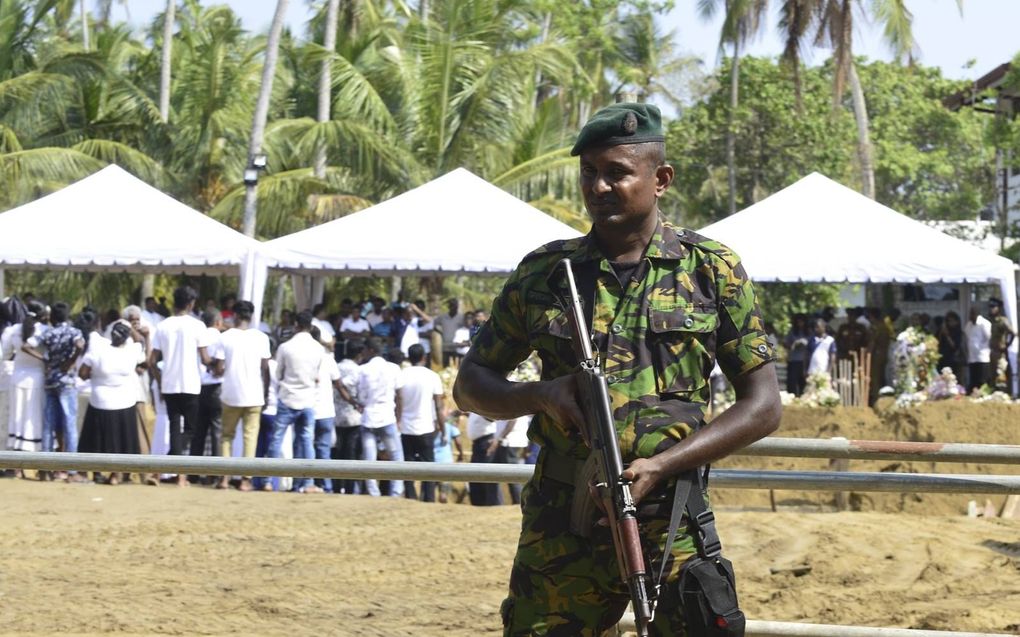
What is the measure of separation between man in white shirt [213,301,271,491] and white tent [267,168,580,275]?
347 cm

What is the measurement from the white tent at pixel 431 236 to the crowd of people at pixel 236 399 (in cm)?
283

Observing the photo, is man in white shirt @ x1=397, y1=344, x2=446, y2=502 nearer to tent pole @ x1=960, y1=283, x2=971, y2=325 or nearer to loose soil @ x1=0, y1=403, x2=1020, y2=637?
loose soil @ x1=0, y1=403, x2=1020, y2=637

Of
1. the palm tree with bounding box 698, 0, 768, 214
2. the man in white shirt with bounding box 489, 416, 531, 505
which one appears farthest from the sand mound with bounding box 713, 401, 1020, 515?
the palm tree with bounding box 698, 0, 768, 214

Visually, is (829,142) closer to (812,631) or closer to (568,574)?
(812,631)

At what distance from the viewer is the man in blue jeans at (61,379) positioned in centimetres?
1336

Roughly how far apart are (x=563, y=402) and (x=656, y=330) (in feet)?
0.86

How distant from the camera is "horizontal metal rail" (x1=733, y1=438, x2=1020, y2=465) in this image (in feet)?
14.0

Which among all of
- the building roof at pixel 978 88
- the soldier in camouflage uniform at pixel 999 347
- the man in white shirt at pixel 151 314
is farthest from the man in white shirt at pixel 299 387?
the building roof at pixel 978 88

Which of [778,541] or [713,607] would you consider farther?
[778,541]

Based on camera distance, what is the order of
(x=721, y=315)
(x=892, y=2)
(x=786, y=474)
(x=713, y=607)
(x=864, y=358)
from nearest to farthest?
(x=713, y=607) → (x=721, y=315) → (x=786, y=474) → (x=864, y=358) → (x=892, y=2)

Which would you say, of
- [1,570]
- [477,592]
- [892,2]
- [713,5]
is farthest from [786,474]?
[713,5]

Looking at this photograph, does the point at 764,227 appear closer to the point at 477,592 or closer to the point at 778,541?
the point at 778,541

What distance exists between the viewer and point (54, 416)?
44.7ft

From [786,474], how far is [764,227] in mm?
14279
